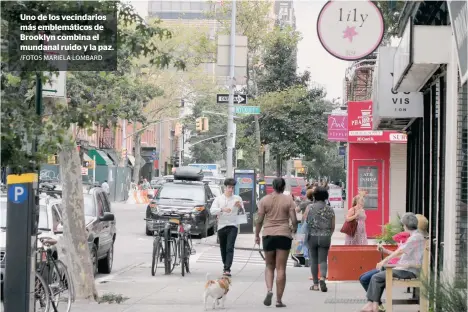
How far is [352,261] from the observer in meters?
14.9

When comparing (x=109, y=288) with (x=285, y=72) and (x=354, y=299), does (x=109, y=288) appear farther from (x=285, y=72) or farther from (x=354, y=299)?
(x=285, y=72)

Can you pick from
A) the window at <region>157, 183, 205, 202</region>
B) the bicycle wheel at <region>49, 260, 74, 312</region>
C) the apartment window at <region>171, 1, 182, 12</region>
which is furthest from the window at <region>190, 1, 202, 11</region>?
the bicycle wheel at <region>49, 260, 74, 312</region>

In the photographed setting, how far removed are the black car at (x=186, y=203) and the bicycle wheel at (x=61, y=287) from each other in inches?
712

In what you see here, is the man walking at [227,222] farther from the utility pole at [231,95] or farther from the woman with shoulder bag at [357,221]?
the utility pole at [231,95]

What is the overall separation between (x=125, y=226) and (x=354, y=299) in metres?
22.7

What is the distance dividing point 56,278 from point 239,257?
43.2ft

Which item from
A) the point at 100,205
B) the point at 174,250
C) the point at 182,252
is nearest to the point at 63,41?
the point at 182,252

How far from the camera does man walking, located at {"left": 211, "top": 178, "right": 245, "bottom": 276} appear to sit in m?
17.6

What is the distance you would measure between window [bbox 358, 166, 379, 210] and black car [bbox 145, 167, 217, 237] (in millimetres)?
4792

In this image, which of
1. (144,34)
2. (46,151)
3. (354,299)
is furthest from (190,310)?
(46,151)

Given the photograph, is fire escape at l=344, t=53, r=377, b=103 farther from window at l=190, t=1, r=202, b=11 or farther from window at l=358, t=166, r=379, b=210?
window at l=190, t=1, r=202, b=11

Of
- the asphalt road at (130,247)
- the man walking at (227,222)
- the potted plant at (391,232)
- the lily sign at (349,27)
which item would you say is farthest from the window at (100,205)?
the lily sign at (349,27)

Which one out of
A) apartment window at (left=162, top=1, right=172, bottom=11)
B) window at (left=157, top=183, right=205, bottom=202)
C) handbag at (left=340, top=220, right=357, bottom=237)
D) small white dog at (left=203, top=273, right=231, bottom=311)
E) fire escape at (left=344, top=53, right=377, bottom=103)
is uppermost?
apartment window at (left=162, top=1, right=172, bottom=11)

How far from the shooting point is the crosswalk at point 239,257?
23.0 m
